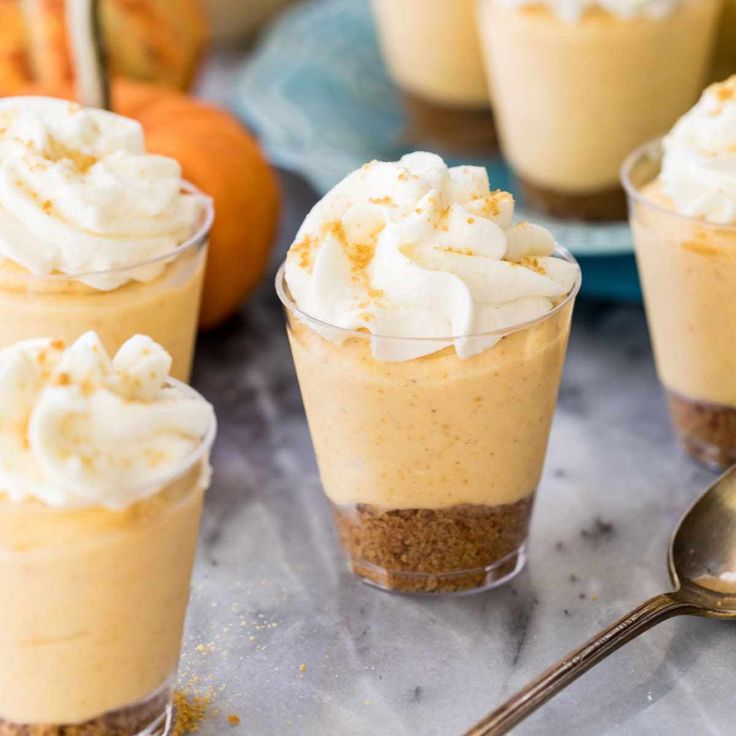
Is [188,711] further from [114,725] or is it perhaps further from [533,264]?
[533,264]

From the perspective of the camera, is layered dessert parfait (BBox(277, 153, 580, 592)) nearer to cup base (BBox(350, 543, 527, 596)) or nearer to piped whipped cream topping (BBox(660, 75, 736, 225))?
cup base (BBox(350, 543, 527, 596))

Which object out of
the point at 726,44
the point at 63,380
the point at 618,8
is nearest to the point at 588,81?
the point at 618,8

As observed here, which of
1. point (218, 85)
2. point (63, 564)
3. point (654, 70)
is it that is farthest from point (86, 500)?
point (218, 85)

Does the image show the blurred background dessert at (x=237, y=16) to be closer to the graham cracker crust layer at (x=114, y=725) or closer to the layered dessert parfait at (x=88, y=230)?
the layered dessert parfait at (x=88, y=230)

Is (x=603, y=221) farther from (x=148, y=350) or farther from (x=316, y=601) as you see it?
(x=148, y=350)

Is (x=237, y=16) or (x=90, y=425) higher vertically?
(x=90, y=425)

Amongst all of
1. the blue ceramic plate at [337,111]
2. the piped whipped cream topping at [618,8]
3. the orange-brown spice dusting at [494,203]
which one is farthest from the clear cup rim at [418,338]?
the piped whipped cream topping at [618,8]
